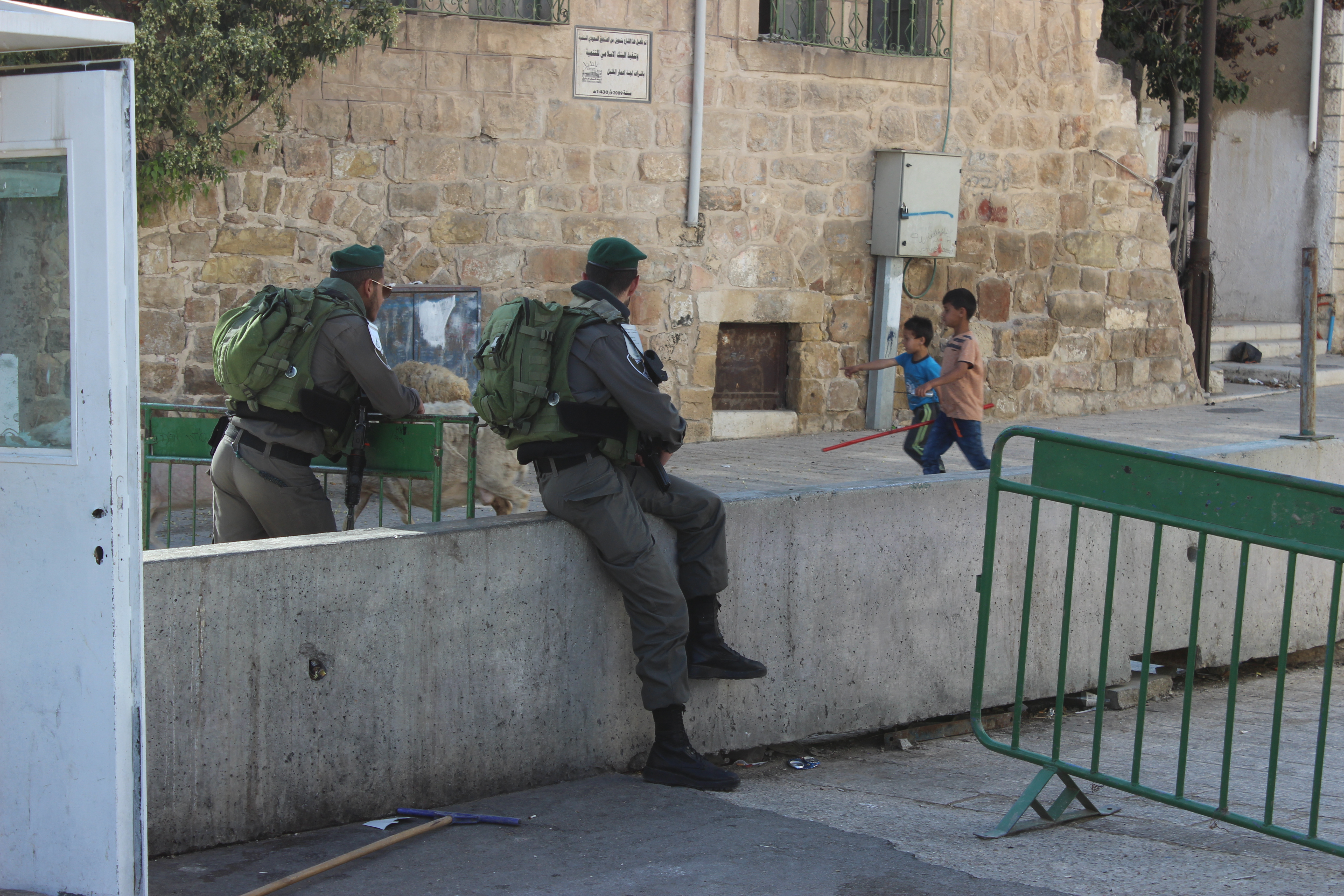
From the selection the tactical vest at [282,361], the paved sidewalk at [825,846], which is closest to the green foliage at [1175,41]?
the paved sidewalk at [825,846]

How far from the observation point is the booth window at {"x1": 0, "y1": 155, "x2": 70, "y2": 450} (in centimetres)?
324

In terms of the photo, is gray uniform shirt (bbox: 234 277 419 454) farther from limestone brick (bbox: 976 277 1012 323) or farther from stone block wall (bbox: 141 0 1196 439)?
limestone brick (bbox: 976 277 1012 323)

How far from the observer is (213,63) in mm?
8930

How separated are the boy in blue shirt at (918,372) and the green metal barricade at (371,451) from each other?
3.71 m

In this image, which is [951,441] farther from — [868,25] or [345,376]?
[868,25]

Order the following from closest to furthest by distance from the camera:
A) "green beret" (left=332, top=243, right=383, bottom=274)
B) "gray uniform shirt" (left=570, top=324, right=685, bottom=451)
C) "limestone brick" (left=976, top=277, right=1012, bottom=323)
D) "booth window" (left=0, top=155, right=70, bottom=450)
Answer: "booth window" (left=0, top=155, right=70, bottom=450) < "gray uniform shirt" (left=570, top=324, right=685, bottom=451) < "green beret" (left=332, top=243, right=383, bottom=274) < "limestone brick" (left=976, top=277, right=1012, bottom=323)

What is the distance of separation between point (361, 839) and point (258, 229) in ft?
22.7

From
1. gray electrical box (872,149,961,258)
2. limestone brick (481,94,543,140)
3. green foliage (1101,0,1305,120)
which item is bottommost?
gray electrical box (872,149,961,258)

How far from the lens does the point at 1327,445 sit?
703 cm

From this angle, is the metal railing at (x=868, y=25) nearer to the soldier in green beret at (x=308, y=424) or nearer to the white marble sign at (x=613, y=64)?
the white marble sign at (x=613, y=64)

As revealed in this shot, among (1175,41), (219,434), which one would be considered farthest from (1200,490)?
(1175,41)

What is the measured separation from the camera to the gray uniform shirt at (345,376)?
4891mm

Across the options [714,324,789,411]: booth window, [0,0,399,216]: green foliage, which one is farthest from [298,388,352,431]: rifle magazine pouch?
[714,324,789,411]: booth window

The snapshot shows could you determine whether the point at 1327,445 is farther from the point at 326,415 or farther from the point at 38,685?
the point at 38,685
